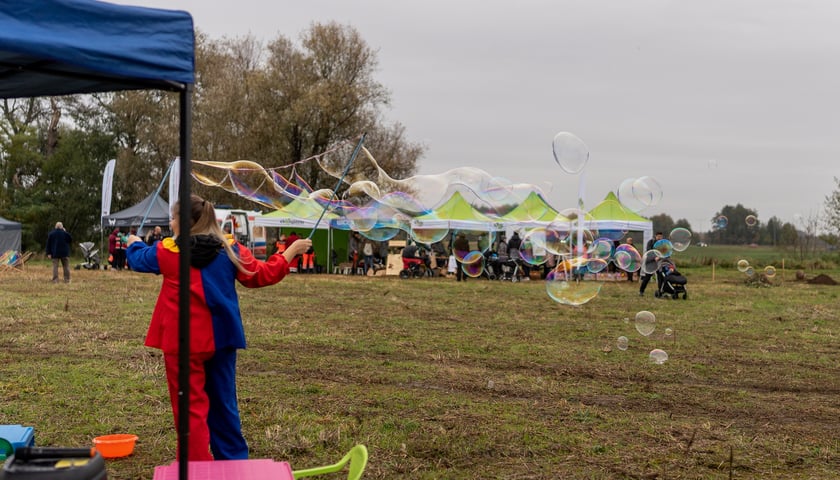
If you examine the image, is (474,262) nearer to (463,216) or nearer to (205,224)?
(463,216)

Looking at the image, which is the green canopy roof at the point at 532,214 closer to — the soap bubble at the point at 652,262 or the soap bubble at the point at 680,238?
the soap bubble at the point at 680,238

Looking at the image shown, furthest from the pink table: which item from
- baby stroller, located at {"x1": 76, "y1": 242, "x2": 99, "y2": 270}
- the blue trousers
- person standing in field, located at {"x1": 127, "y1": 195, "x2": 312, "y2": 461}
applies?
baby stroller, located at {"x1": 76, "y1": 242, "x2": 99, "y2": 270}

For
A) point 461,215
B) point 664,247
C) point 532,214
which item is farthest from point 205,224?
point 532,214

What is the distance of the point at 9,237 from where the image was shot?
3039cm

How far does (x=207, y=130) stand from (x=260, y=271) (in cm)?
3182

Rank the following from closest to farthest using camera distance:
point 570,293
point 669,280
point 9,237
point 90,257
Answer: point 570,293
point 669,280
point 90,257
point 9,237

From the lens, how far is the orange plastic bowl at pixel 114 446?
476 cm

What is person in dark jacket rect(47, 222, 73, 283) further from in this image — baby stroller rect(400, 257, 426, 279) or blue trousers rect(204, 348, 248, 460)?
blue trousers rect(204, 348, 248, 460)

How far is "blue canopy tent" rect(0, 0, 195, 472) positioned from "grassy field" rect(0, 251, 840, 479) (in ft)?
7.67

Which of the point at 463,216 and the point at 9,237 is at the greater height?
the point at 463,216

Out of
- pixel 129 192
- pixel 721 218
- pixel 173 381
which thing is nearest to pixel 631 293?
pixel 721 218

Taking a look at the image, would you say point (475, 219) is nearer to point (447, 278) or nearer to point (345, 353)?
point (447, 278)

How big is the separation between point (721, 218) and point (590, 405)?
11392mm

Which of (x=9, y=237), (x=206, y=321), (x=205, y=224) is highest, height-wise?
(x=205, y=224)
